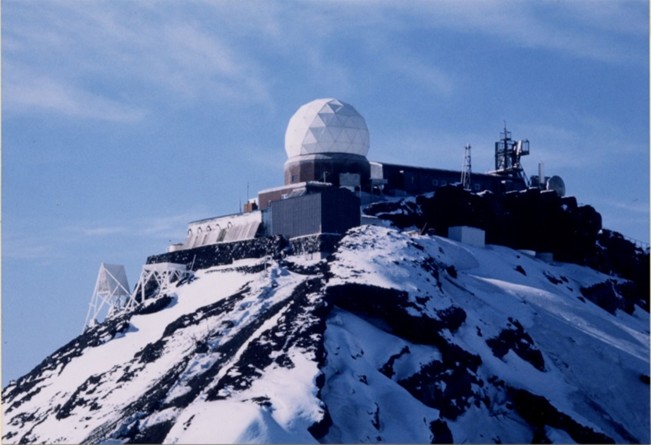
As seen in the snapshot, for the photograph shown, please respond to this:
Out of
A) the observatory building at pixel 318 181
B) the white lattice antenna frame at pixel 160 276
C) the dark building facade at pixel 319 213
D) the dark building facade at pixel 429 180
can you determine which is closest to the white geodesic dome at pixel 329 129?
the observatory building at pixel 318 181

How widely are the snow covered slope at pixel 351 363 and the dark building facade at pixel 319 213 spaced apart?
2.75 m

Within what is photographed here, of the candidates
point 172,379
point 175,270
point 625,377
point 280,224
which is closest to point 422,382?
point 172,379

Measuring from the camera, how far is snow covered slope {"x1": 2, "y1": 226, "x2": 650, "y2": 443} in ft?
160

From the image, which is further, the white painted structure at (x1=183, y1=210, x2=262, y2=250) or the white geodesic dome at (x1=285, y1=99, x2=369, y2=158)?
the white geodesic dome at (x1=285, y1=99, x2=369, y2=158)

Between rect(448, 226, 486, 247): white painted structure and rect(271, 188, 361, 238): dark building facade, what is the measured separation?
30.5ft

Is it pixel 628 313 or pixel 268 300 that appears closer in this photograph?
pixel 268 300

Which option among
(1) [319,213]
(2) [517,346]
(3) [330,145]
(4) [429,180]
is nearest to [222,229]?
(3) [330,145]

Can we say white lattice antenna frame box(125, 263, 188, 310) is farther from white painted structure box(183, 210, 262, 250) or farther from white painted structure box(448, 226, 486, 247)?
white painted structure box(448, 226, 486, 247)

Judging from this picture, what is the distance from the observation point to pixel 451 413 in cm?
5425

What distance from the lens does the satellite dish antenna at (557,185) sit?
95.0 m

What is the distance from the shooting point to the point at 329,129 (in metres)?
80.6

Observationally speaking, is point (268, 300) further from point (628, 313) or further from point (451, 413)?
point (628, 313)

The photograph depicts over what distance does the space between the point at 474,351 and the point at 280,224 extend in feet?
62.6

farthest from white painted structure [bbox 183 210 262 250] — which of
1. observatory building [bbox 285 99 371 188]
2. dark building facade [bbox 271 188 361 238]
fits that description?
observatory building [bbox 285 99 371 188]
